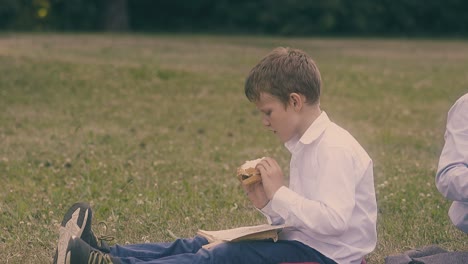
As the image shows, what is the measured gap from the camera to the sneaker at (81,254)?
161 inches

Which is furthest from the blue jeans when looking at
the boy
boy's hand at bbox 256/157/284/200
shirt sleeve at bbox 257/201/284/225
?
boy's hand at bbox 256/157/284/200

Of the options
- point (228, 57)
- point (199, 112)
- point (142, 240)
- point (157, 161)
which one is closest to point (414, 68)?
point (228, 57)

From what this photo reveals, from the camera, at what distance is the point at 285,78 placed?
414 cm

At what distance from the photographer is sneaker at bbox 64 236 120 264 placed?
4102 millimetres

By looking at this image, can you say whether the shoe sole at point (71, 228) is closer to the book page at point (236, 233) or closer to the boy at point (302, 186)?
the boy at point (302, 186)

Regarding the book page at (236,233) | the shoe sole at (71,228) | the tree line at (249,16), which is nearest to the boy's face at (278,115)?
the book page at (236,233)

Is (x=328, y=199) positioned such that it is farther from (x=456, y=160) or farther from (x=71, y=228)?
(x=71, y=228)

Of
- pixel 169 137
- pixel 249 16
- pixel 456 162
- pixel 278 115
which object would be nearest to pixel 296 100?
pixel 278 115

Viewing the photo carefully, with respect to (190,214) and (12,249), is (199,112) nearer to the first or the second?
(190,214)

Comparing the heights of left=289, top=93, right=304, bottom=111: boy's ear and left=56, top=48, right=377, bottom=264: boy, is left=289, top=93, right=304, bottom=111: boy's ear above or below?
above

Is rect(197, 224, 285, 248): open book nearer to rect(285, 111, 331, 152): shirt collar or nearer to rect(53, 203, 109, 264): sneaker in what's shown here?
rect(285, 111, 331, 152): shirt collar

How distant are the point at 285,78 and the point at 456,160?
115 centimetres

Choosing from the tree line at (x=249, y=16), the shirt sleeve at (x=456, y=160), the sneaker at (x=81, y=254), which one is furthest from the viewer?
the tree line at (x=249, y=16)

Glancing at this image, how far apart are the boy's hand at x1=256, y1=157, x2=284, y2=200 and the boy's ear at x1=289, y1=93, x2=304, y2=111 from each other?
0.31 meters
